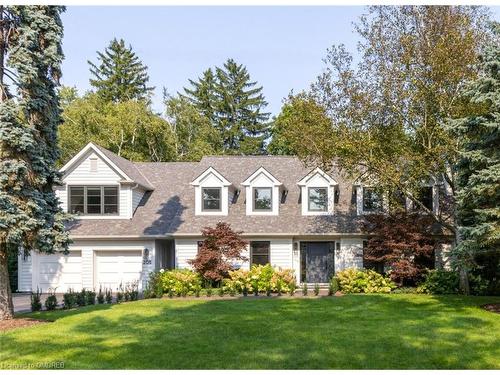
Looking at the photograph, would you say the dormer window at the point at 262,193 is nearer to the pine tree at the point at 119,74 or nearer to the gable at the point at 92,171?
the gable at the point at 92,171

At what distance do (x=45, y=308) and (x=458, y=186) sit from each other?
14721mm

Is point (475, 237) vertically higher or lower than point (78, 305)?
higher

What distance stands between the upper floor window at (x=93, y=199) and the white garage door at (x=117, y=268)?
87.3 inches

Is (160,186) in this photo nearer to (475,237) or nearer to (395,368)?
(475,237)

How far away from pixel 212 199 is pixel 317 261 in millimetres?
6088

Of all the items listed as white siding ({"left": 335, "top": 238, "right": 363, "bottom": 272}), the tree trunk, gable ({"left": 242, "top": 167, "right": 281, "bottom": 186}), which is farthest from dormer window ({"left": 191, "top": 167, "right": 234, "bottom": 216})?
the tree trunk

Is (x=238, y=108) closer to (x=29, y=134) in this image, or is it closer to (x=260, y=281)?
(x=260, y=281)

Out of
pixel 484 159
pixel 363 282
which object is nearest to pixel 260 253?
pixel 363 282

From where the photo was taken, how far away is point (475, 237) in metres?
14.8

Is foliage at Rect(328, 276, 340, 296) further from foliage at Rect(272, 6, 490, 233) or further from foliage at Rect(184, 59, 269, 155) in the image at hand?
foliage at Rect(184, 59, 269, 155)

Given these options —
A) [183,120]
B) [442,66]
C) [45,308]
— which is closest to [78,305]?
[45,308]

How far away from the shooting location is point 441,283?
21406mm

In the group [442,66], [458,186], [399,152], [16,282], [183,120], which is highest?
[183,120]

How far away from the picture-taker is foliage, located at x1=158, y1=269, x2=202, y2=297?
854 inches
